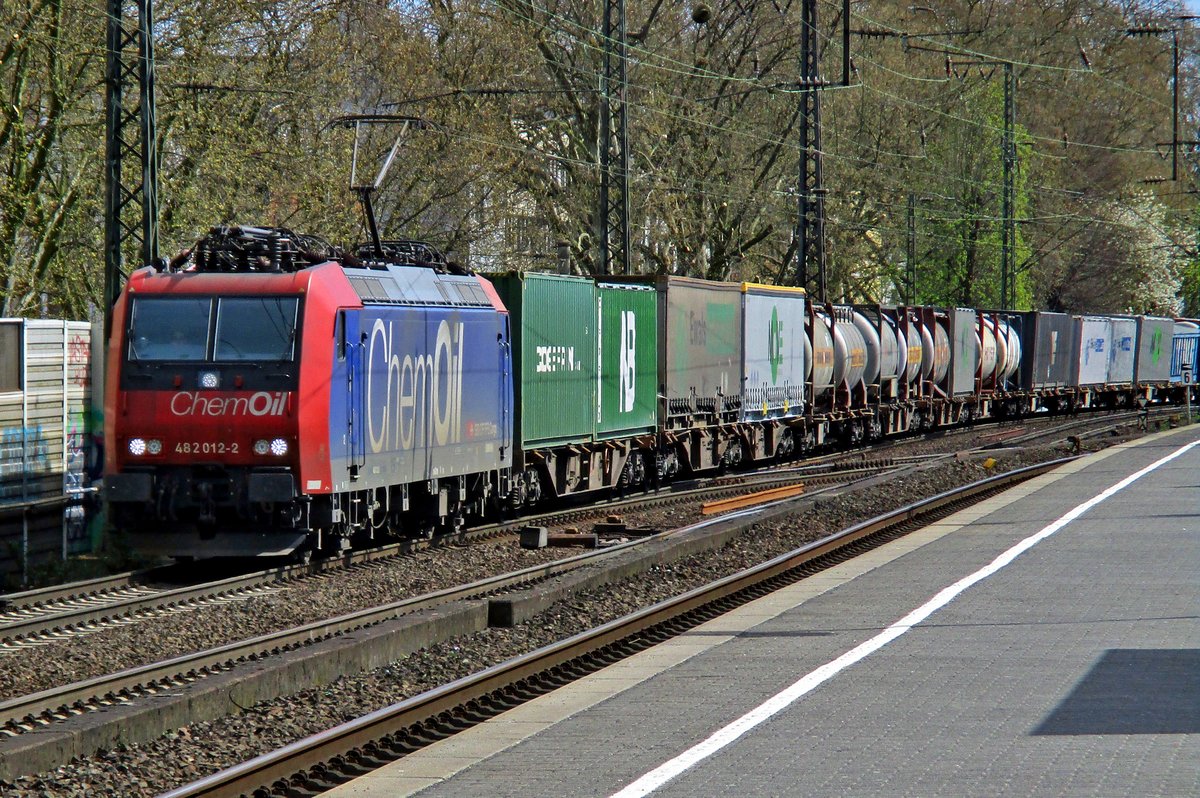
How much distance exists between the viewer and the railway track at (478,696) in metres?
7.82

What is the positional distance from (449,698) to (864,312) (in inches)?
1123

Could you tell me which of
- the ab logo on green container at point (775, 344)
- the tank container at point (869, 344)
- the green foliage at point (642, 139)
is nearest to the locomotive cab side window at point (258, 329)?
the green foliage at point (642, 139)

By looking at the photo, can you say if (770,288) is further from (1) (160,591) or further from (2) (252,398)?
(1) (160,591)

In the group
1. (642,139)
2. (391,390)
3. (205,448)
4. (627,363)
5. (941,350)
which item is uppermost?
(642,139)

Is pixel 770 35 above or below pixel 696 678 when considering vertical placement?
above

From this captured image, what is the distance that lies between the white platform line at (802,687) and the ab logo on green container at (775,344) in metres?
A: 13.6

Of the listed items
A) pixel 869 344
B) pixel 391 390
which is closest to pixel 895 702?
pixel 391 390

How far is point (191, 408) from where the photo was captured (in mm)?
15797

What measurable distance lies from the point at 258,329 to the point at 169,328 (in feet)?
3.51

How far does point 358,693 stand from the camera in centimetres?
1009

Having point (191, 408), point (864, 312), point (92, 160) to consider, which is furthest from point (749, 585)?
point (864, 312)

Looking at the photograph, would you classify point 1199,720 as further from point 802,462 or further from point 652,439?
point 802,462

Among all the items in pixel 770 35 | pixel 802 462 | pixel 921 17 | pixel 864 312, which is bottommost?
pixel 802 462

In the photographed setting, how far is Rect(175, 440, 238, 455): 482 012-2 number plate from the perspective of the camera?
616 inches
